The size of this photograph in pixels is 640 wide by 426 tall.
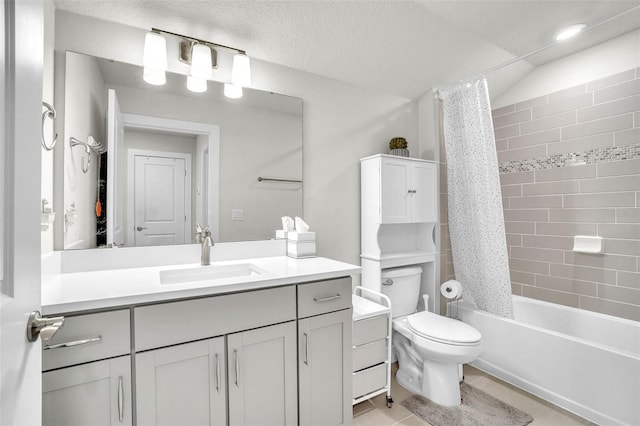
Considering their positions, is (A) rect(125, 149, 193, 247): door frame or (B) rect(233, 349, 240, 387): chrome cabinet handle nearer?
(B) rect(233, 349, 240, 387): chrome cabinet handle

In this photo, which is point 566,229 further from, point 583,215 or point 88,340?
point 88,340

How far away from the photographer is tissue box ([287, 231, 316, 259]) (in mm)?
1895

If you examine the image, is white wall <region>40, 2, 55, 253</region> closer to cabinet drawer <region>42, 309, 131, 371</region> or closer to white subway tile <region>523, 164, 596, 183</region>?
cabinet drawer <region>42, 309, 131, 371</region>

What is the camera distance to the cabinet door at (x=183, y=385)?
1.10m

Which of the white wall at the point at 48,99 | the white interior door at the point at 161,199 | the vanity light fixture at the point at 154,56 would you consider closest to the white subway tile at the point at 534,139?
the white interior door at the point at 161,199

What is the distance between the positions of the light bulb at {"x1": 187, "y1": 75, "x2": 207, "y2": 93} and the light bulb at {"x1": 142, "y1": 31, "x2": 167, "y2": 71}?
0.49ft

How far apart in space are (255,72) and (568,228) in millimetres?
2608

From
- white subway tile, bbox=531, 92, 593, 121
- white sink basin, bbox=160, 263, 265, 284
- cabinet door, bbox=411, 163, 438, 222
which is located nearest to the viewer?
white sink basin, bbox=160, 263, 265, 284

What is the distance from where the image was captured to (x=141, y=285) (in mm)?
1224

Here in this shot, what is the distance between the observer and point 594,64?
226cm

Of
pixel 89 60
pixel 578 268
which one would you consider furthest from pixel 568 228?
pixel 89 60

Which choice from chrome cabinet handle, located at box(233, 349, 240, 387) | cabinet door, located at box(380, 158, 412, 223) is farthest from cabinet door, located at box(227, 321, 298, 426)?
cabinet door, located at box(380, 158, 412, 223)

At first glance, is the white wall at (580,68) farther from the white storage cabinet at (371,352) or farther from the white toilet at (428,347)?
the white storage cabinet at (371,352)

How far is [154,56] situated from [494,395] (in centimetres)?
286
